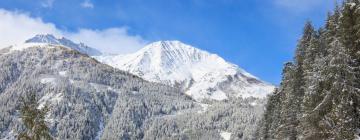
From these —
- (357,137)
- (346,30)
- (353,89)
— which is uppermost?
(346,30)

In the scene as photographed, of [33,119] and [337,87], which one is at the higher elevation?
[337,87]

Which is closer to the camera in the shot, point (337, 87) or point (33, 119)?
point (337, 87)

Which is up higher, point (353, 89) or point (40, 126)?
point (353, 89)

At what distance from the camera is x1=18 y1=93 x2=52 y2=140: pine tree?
3894cm

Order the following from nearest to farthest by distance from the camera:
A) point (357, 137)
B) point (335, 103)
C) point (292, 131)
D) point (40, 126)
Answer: point (357, 137) → point (335, 103) → point (40, 126) → point (292, 131)

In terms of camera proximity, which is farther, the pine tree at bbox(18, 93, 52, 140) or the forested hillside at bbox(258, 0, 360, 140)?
the pine tree at bbox(18, 93, 52, 140)

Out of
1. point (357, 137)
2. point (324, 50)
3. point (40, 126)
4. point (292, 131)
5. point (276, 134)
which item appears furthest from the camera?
point (276, 134)

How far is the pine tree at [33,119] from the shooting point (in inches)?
1533

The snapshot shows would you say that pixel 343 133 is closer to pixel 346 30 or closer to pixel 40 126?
pixel 346 30

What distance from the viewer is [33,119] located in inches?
1548

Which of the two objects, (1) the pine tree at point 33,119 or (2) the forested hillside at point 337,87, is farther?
(1) the pine tree at point 33,119

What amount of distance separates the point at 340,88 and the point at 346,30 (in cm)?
393

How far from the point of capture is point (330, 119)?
117 feet

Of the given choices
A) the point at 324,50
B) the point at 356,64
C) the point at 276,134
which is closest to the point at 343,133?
the point at 356,64
